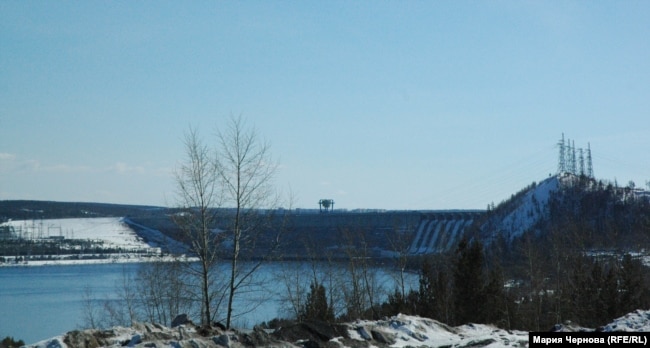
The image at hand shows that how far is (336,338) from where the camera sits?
14.2 meters

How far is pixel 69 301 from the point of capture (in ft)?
162

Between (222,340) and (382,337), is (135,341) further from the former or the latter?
(382,337)

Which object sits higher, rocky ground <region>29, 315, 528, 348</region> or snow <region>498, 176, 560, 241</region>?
snow <region>498, 176, 560, 241</region>

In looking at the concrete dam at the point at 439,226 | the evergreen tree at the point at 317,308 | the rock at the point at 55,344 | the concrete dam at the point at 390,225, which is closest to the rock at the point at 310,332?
the rock at the point at 55,344

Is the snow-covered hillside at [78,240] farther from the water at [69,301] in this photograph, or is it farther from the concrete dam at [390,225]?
the water at [69,301]

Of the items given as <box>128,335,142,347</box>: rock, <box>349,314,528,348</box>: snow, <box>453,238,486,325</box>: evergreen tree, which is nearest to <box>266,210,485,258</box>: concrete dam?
<box>453,238,486,325</box>: evergreen tree

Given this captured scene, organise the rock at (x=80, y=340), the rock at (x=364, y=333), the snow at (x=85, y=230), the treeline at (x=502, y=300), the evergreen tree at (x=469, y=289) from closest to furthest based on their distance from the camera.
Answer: the rock at (x=80, y=340) < the rock at (x=364, y=333) < the evergreen tree at (x=469, y=289) < the treeline at (x=502, y=300) < the snow at (x=85, y=230)

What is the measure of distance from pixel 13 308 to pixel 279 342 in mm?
37963

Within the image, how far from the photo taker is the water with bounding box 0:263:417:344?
114ft

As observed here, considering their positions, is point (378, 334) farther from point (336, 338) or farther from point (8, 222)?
point (8, 222)

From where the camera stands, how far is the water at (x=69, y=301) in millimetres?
34875

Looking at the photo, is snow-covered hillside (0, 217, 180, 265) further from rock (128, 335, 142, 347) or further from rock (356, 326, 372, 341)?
rock (128, 335, 142, 347)

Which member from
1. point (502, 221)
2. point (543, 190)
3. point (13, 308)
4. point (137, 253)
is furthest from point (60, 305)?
point (543, 190)

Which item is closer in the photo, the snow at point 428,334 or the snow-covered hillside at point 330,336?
the snow-covered hillside at point 330,336
